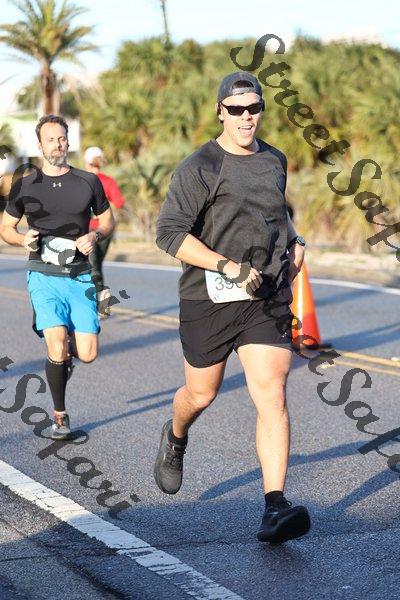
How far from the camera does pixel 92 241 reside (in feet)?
26.0

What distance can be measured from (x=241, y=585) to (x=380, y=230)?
18614mm

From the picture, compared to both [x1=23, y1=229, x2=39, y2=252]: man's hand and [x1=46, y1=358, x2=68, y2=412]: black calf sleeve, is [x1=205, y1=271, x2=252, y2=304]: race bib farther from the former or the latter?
[x1=46, y1=358, x2=68, y2=412]: black calf sleeve

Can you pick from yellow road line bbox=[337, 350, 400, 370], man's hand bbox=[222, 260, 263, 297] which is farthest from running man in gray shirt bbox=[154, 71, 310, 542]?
yellow road line bbox=[337, 350, 400, 370]

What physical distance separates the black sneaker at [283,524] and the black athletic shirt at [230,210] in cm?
95

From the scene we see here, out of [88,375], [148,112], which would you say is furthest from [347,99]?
[88,375]

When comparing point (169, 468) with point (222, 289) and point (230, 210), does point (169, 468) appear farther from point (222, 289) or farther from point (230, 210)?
point (230, 210)

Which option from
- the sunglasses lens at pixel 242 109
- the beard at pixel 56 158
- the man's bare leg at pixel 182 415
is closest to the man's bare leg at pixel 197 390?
the man's bare leg at pixel 182 415

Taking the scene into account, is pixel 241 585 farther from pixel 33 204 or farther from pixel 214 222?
pixel 33 204

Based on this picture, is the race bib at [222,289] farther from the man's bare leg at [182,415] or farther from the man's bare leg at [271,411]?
the man's bare leg at [182,415]

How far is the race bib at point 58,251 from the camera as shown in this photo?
26.0ft

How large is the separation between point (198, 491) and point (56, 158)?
8.02 ft

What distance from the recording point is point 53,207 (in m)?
7.96

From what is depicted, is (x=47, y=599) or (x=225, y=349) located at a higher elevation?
(x=225, y=349)

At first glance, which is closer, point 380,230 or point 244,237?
point 244,237
